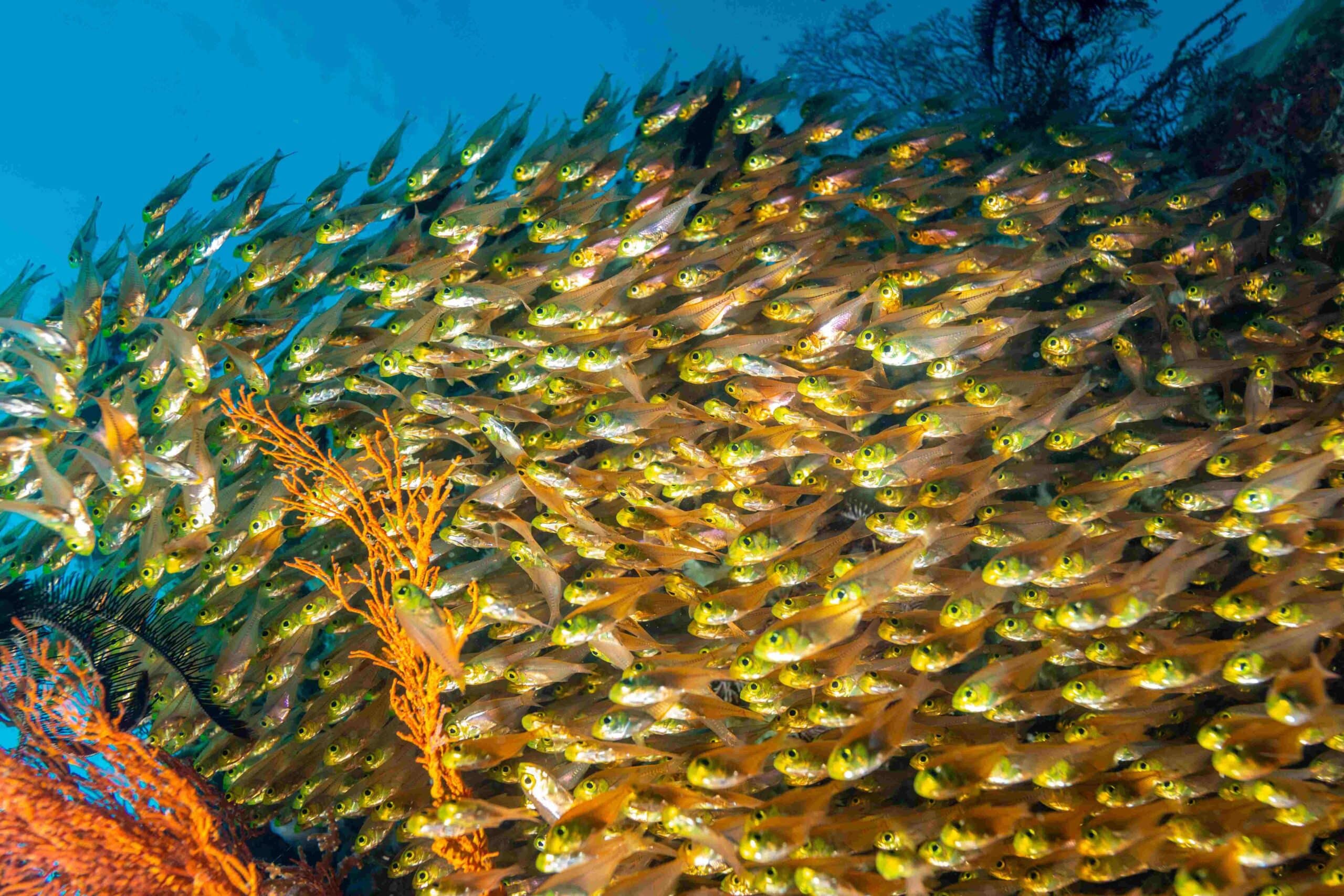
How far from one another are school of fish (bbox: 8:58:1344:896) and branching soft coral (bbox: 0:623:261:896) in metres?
0.36

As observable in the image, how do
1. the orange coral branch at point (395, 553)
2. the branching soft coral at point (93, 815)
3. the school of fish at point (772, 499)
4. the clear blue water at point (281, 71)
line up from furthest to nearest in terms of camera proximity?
1. the clear blue water at point (281, 71)
2. the branching soft coral at point (93, 815)
3. the orange coral branch at point (395, 553)
4. the school of fish at point (772, 499)

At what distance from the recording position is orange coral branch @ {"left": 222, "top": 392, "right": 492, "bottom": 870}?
3.80m

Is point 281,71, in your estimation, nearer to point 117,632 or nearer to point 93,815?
point 117,632

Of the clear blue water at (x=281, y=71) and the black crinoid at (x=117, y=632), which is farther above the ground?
the clear blue water at (x=281, y=71)

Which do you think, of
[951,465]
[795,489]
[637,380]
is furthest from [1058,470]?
[637,380]

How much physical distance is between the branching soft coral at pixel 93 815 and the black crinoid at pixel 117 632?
0.13m

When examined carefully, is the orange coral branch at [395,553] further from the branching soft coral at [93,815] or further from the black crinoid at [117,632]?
the branching soft coral at [93,815]

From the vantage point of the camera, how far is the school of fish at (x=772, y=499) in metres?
2.98

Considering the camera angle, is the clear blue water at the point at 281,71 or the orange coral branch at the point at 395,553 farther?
the clear blue water at the point at 281,71

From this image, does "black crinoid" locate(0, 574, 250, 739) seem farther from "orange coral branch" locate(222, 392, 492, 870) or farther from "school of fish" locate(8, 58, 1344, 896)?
"orange coral branch" locate(222, 392, 492, 870)

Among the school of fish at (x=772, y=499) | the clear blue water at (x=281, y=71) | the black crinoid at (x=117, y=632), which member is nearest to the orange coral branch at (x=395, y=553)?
the school of fish at (x=772, y=499)

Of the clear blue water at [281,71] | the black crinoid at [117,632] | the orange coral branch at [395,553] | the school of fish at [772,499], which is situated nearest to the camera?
the school of fish at [772,499]

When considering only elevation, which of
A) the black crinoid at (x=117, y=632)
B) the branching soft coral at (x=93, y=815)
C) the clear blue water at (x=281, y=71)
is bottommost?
the branching soft coral at (x=93, y=815)

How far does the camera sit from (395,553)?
3914 millimetres
